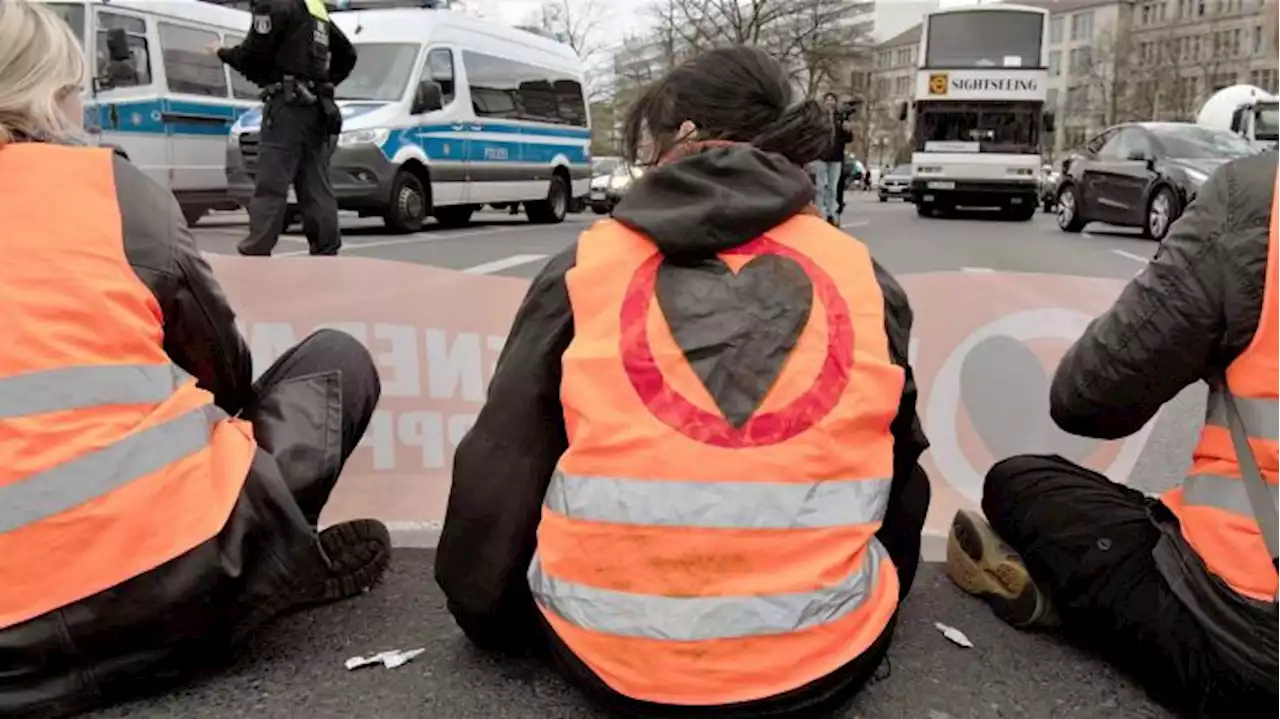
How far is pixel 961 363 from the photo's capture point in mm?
3678

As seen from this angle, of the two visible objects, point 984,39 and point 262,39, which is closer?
point 262,39

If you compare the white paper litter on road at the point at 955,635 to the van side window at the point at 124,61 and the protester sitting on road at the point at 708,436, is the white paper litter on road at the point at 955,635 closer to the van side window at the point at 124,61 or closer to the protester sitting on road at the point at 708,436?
the protester sitting on road at the point at 708,436

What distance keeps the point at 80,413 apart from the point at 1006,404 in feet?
8.75

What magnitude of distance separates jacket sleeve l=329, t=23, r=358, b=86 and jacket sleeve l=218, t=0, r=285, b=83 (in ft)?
2.01

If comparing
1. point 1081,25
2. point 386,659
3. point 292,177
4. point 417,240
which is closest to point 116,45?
point 417,240

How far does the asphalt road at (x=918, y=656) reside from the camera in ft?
7.59

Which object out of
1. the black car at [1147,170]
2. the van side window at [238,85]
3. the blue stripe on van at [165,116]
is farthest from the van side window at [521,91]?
the black car at [1147,170]

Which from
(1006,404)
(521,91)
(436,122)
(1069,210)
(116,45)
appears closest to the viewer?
(1006,404)

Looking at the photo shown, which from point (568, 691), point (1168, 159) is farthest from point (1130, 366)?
point (1168, 159)

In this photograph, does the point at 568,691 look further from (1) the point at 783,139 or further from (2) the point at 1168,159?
(2) the point at 1168,159

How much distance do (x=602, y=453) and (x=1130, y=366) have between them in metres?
1.02

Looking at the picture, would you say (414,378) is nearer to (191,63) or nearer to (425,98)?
(425,98)

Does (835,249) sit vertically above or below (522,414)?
above

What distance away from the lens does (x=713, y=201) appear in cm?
207
